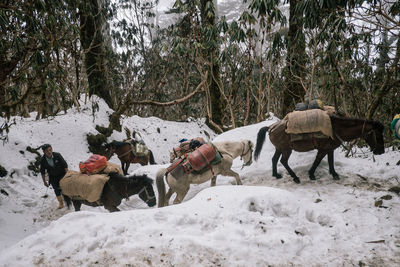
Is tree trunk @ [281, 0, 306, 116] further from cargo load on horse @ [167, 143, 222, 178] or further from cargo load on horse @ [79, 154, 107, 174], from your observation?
cargo load on horse @ [79, 154, 107, 174]

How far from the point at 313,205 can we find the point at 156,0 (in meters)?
17.8

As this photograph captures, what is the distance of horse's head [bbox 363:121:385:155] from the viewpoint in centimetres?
459

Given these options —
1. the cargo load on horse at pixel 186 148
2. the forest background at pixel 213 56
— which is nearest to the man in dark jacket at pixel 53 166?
the forest background at pixel 213 56

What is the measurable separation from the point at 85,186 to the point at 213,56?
29.3 ft

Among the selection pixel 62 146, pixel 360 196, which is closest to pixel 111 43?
pixel 62 146

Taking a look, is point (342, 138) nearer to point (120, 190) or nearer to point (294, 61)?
point (120, 190)

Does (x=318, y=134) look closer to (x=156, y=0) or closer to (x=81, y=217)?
(x=81, y=217)

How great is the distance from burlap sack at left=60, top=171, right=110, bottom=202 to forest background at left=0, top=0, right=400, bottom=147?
6.87ft

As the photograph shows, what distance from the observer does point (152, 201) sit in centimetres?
510

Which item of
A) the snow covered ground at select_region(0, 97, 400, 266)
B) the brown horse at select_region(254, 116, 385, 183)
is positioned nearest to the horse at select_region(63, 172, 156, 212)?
the snow covered ground at select_region(0, 97, 400, 266)

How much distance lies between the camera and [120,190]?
5043 millimetres

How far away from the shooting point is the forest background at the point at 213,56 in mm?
5059

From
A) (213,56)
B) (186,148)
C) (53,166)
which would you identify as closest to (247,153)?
(186,148)

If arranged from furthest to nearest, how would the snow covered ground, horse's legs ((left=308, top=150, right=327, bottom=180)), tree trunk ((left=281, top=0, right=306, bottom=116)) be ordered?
1. tree trunk ((left=281, top=0, right=306, bottom=116))
2. horse's legs ((left=308, top=150, right=327, bottom=180))
3. the snow covered ground
